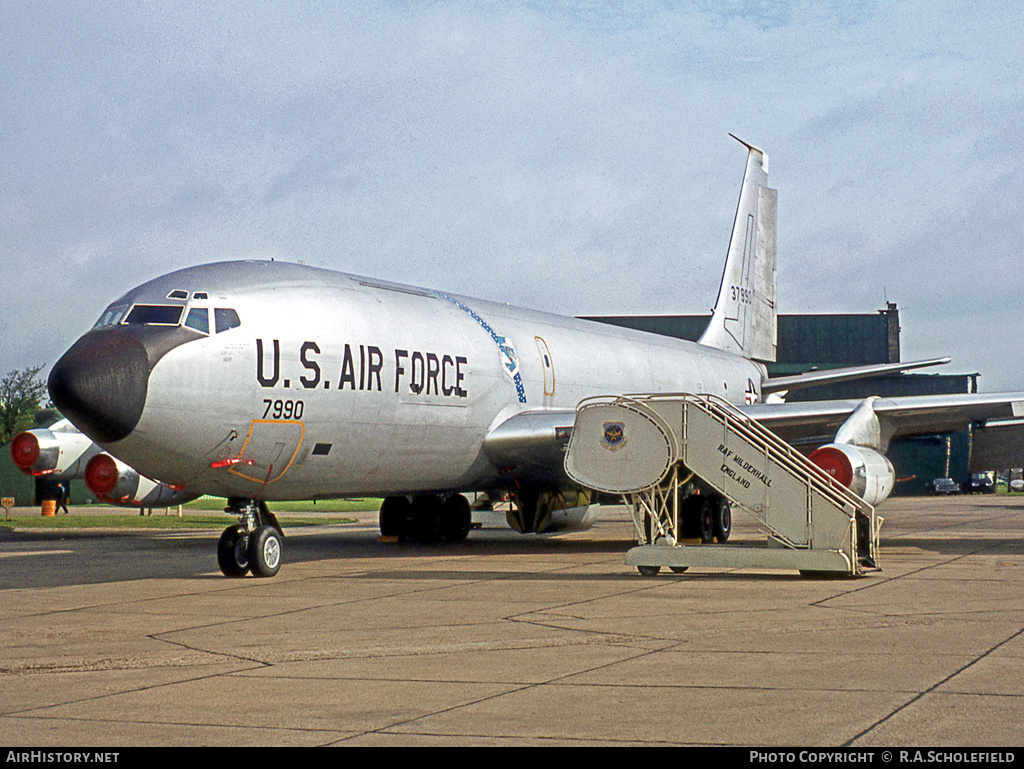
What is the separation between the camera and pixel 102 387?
1273cm

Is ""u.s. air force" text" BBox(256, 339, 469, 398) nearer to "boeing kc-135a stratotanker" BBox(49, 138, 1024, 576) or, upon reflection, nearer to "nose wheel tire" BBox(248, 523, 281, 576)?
"boeing kc-135a stratotanker" BBox(49, 138, 1024, 576)

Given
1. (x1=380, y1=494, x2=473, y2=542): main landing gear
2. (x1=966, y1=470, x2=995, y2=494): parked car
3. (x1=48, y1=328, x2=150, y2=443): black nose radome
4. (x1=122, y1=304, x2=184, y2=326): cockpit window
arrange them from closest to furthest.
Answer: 1. (x1=48, y1=328, x2=150, y2=443): black nose radome
2. (x1=122, y1=304, x2=184, y2=326): cockpit window
3. (x1=380, y1=494, x2=473, y2=542): main landing gear
4. (x1=966, y1=470, x2=995, y2=494): parked car

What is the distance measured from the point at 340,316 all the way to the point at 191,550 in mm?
7346

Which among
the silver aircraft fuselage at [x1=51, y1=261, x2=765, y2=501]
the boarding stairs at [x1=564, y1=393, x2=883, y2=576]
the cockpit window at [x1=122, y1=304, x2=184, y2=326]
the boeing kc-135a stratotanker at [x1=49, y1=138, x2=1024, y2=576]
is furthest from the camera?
the cockpit window at [x1=122, y1=304, x2=184, y2=326]

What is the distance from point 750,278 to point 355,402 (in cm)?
1793

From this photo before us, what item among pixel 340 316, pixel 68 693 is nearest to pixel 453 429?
pixel 340 316

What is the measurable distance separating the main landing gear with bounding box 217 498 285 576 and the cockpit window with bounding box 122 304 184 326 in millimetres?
2673

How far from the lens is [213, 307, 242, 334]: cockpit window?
555 inches

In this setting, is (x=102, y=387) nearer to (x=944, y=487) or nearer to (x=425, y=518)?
(x=425, y=518)

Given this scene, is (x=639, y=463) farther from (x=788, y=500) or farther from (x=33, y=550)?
(x=33, y=550)

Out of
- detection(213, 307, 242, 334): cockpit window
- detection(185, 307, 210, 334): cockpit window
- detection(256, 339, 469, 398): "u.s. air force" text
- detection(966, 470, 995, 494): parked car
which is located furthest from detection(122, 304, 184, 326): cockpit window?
detection(966, 470, 995, 494): parked car

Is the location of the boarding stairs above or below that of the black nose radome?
below

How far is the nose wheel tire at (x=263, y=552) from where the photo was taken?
14.5m

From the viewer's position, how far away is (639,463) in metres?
14.6
